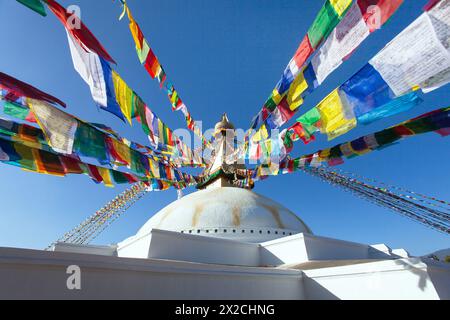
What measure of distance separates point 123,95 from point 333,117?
4.79m

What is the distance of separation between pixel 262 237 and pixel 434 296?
5.29m

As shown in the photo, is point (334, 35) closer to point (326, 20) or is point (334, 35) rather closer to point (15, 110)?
point (326, 20)

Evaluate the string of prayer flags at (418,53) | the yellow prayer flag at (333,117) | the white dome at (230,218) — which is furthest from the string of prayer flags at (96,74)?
the string of prayer flags at (418,53)

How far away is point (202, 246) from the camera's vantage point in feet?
27.0

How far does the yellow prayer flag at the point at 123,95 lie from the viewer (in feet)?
20.7

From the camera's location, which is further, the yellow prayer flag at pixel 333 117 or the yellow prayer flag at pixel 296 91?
the yellow prayer flag at pixel 296 91

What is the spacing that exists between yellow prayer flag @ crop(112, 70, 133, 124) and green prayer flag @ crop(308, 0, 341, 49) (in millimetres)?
4335

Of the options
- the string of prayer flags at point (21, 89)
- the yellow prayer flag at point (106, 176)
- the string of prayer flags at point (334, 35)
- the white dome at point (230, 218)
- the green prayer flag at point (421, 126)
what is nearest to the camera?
the string of prayer flags at point (334, 35)

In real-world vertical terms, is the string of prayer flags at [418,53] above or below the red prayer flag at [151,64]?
below

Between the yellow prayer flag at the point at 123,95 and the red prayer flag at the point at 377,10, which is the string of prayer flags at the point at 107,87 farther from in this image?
the red prayer flag at the point at 377,10

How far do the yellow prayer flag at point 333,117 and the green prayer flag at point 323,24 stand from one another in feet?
3.62

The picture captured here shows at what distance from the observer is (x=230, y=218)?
32.7ft

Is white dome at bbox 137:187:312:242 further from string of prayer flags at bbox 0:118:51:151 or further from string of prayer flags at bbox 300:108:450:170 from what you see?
string of prayer flags at bbox 0:118:51:151
